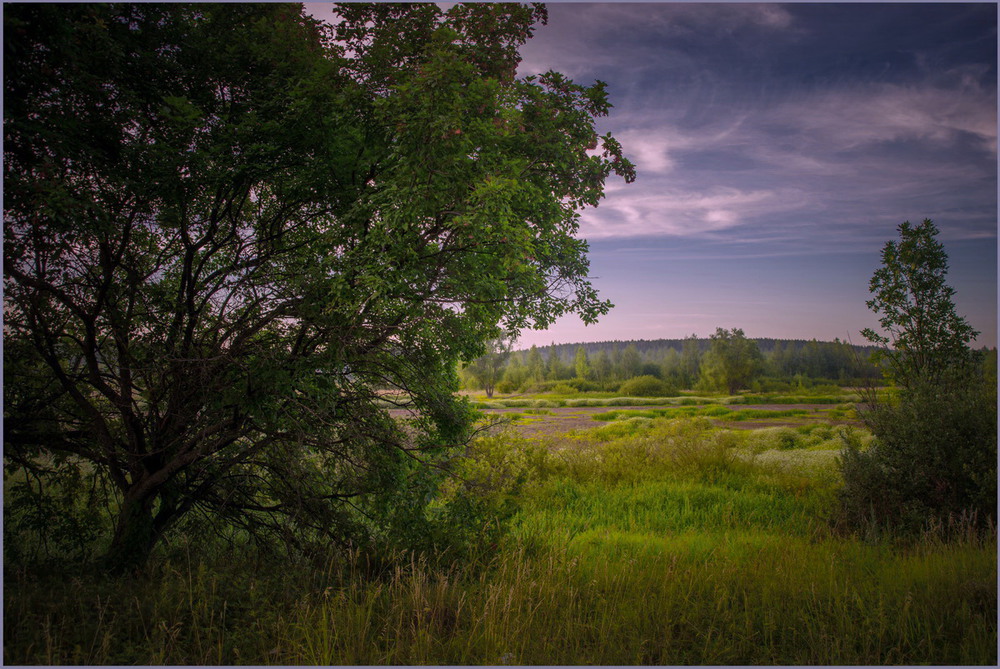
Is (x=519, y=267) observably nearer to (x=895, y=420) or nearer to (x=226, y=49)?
(x=226, y=49)

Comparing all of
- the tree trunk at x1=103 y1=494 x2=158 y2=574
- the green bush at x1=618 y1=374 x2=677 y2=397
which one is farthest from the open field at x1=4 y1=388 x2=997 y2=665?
the green bush at x1=618 y1=374 x2=677 y2=397

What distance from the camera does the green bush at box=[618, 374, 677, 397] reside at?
4888cm

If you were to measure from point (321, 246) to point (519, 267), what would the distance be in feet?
8.09

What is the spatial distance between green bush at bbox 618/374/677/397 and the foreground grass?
4460cm

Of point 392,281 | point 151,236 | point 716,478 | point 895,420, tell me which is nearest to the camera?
point 392,281

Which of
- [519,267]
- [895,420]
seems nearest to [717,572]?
[519,267]

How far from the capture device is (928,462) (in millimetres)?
7078

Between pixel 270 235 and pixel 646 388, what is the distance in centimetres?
5019

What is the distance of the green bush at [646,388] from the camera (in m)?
48.9

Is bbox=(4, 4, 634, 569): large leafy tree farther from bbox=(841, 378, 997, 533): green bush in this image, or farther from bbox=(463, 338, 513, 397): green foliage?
bbox=(841, 378, 997, 533): green bush

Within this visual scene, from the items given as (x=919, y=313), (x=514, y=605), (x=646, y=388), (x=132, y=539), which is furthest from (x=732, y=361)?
(x=132, y=539)

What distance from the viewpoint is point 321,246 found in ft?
15.5

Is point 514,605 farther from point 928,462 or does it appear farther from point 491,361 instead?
point 491,361

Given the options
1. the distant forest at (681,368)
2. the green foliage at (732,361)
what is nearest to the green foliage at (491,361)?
the distant forest at (681,368)
